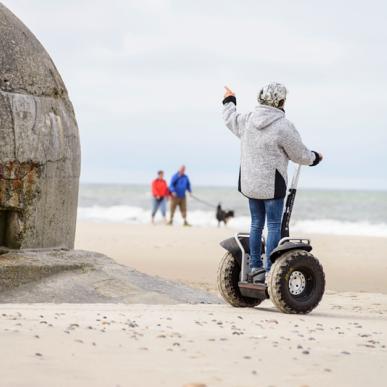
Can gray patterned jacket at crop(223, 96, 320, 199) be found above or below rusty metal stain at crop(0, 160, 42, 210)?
above

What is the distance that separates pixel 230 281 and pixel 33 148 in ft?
9.14

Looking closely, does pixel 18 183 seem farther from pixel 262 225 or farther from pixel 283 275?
pixel 283 275

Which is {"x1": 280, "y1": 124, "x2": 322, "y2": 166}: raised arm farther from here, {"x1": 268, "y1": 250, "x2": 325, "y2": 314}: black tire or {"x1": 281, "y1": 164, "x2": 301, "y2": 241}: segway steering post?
{"x1": 268, "y1": 250, "x2": 325, "y2": 314}: black tire

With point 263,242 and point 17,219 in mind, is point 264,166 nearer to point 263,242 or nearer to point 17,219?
point 263,242

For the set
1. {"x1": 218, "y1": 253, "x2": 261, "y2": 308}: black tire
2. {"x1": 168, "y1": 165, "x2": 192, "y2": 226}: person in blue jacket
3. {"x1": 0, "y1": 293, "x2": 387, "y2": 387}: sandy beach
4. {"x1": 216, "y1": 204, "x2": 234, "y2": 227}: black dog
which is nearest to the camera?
{"x1": 0, "y1": 293, "x2": 387, "y2": 387}: sandy beach

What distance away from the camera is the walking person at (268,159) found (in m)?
7.49

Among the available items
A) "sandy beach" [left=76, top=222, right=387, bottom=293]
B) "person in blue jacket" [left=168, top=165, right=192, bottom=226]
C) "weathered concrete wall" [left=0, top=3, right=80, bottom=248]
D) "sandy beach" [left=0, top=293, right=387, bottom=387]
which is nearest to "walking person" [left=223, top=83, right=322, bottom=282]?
"sandy beach" [left=0, top=293, right=387, bottom=387]

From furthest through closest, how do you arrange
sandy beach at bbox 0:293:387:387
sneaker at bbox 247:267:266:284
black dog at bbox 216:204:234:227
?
1. black dog at bbox 216:204:234:227
2. sneaker at bbox 247:267:266:284
3. sandy beach at bbox 0:293:387:387

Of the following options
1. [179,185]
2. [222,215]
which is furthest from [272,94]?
[222,215]

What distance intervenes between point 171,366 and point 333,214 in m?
44.7

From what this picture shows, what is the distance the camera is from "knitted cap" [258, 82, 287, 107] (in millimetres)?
7602

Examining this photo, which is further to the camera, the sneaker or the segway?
the sneaker

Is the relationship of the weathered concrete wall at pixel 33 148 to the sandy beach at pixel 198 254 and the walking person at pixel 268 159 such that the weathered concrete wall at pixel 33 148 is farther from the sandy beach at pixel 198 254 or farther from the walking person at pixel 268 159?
the sandy beach at pixel 198 254

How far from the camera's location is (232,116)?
781cm
